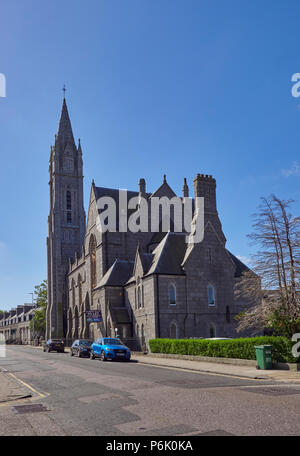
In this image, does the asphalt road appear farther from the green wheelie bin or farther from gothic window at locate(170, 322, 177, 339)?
gothic window at locate(170, 322, 177, 339)

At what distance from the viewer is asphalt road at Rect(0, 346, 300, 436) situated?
8.02 meters

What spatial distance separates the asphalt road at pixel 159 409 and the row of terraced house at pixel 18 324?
9497cm

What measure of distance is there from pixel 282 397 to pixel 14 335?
128 m

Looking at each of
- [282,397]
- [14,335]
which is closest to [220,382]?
[282,397]

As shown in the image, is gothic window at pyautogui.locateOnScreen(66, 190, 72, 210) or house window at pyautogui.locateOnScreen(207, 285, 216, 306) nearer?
house window at pyautogui.locateOnScreen(207, 285, 216, 306)

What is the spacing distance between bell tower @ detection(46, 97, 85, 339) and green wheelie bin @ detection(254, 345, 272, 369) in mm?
58422

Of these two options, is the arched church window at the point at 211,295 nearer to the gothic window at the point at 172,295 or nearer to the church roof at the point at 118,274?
the gothic window at the point at 172,295

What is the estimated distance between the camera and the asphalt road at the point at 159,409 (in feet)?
26.3

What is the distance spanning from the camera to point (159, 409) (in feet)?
32.9

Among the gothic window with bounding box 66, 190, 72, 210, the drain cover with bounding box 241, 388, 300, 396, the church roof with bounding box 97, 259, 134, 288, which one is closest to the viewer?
the drain cover with bounding box 241, 388, 300, 396

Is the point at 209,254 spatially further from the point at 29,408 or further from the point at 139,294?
the point at 29,408

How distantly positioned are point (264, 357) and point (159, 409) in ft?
36.2

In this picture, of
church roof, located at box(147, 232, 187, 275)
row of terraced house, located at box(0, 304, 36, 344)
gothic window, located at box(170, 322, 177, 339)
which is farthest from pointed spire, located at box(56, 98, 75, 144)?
gothic window, located at box(170, 322, 177, 339)
